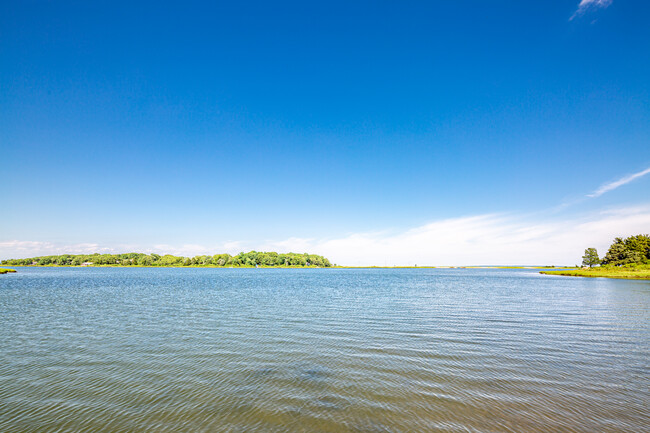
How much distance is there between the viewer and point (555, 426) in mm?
8586

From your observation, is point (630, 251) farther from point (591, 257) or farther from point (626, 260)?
point (591, 257)

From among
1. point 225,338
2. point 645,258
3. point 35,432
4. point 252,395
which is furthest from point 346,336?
point 645,258

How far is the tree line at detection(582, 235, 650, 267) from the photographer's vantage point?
10681 cm

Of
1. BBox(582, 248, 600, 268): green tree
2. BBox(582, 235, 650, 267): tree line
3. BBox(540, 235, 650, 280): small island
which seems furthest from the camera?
BBox(582, 248, 600, 268): green tree

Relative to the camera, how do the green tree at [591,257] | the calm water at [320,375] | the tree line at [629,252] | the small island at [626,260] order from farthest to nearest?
the green tree at [591,257] < the tree line at [629,252] < the small island at [626,260] < the calm water at [320,375]

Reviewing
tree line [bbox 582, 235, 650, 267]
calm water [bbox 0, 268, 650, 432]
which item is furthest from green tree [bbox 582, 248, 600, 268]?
calm water [bbox 0, 268, 650, 432]

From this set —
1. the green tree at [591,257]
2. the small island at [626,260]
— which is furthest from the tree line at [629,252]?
the green tree at [591,257]

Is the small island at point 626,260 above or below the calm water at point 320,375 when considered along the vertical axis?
above

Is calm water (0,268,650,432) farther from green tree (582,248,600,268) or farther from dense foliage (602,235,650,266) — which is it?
green tree (582,248,600,268)

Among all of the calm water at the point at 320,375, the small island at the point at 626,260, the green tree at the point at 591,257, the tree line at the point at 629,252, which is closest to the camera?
the calm water at the point at 320,375

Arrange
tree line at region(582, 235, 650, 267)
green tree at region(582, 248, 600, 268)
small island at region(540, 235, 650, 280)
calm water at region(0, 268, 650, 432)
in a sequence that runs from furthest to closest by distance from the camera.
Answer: green tree at region(582, 248, 600, 268) → tree line at region(582, 235, 650, 267) → small island at region(540, 235, 650, 280) → calm water at region(0, 268, 650, 432)

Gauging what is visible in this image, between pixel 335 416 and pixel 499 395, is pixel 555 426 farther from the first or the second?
pixel 335 416

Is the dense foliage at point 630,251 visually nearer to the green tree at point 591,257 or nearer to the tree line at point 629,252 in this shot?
the tree line at point 629,252

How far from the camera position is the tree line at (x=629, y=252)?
106812mm
